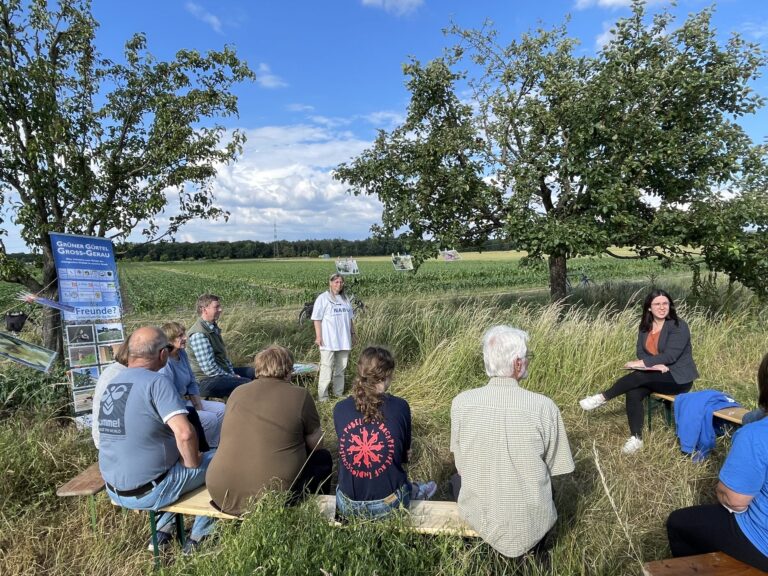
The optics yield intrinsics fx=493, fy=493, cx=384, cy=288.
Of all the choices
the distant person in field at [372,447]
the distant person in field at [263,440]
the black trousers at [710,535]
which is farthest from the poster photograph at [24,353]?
the black trousers at [710,535]

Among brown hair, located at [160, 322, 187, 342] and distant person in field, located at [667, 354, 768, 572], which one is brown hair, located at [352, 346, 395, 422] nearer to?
distant person in field, located at [667, 354, 768, 572]

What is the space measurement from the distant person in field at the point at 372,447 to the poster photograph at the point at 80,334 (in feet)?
10.7

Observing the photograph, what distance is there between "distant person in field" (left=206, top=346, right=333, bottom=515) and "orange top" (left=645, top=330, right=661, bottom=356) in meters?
3.39

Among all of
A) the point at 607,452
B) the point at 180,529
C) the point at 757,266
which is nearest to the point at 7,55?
the point at 180,529

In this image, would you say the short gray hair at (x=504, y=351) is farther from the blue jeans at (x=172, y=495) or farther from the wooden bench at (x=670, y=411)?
the wooden bench at (x=670, y=411)

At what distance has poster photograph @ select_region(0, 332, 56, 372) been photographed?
162 inches

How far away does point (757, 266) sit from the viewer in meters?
7.26

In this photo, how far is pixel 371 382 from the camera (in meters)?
2.68

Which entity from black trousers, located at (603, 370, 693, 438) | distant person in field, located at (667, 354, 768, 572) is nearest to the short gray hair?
distant person in field, located at (667, 354, 768, 572)

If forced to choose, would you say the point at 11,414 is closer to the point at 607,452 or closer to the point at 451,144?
the point at 607,452

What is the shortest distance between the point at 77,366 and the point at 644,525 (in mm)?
4723

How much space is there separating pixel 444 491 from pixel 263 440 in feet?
5.03

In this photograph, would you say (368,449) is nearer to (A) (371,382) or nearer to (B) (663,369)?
(A) (371,382)

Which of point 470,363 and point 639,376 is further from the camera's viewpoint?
point 470,363
